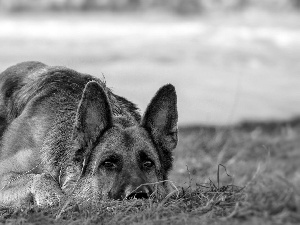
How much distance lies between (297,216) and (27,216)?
8.78 ft

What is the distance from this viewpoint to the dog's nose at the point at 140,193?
6742 mm

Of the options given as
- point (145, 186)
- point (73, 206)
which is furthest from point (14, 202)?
point (145, 186)

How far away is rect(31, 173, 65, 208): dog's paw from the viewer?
7.22 metres

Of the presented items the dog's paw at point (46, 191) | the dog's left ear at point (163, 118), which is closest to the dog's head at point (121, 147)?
the dog's left ear at point (163, 118)

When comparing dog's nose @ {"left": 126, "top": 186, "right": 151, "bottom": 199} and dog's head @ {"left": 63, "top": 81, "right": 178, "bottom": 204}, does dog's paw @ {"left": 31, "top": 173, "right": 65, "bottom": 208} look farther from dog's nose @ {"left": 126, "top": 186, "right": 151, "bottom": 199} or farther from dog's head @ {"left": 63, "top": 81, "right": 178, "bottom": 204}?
dog's nose @ {"left": 126, "top": 186, "right": 151, "bottom": 199}

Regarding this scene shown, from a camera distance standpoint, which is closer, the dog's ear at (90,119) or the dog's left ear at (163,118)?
the dog's ear at (90,119)

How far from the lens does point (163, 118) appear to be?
7824 mm

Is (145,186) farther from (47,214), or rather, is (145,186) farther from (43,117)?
(43,117)

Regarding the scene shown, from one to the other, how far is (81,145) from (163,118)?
106 centimetres

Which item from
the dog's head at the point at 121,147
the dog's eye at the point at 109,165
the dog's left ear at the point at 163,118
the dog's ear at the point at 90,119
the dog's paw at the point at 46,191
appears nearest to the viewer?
the dog's head at the point at 121,147

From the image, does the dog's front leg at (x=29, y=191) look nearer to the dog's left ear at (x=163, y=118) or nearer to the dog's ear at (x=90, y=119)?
the dog's ear at (x=90, y=119)

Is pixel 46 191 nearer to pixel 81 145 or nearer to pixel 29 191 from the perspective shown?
pixel 29 191

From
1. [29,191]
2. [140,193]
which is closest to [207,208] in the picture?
[140,193]

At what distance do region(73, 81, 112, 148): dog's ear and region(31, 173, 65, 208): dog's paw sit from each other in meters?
0.57
